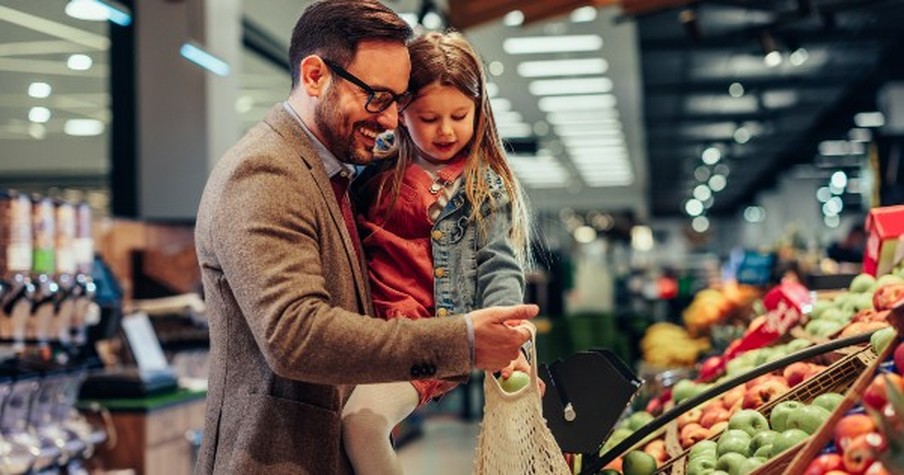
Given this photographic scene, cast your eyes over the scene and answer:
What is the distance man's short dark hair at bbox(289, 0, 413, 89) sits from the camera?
2154 mm

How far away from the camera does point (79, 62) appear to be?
442 inches

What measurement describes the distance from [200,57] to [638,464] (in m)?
5.41

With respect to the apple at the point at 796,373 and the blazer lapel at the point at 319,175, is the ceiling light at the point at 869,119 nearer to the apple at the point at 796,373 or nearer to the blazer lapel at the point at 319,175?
the apple at the point at 796,373

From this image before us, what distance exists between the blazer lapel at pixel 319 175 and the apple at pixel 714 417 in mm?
1120

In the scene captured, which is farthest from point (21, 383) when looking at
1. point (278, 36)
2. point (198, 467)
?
point (278, 36)

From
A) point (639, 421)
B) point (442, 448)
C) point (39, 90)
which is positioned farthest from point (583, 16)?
point (639, 421)

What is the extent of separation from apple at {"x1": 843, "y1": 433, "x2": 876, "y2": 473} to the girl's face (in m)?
1.02

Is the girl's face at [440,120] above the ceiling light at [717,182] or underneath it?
above

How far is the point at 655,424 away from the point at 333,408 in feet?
2.73

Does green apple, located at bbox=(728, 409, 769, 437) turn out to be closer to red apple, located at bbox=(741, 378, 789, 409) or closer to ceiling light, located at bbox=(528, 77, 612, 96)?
red apple, located at bbox=(741, 378, 789, 409)

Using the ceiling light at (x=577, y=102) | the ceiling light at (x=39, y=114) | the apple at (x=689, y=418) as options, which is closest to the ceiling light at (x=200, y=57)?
the apple at (x=689, y=418)

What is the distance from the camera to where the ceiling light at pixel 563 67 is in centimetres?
1511

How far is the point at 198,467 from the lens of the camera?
221 centimetres

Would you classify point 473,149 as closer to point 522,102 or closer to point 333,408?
point 333,408
